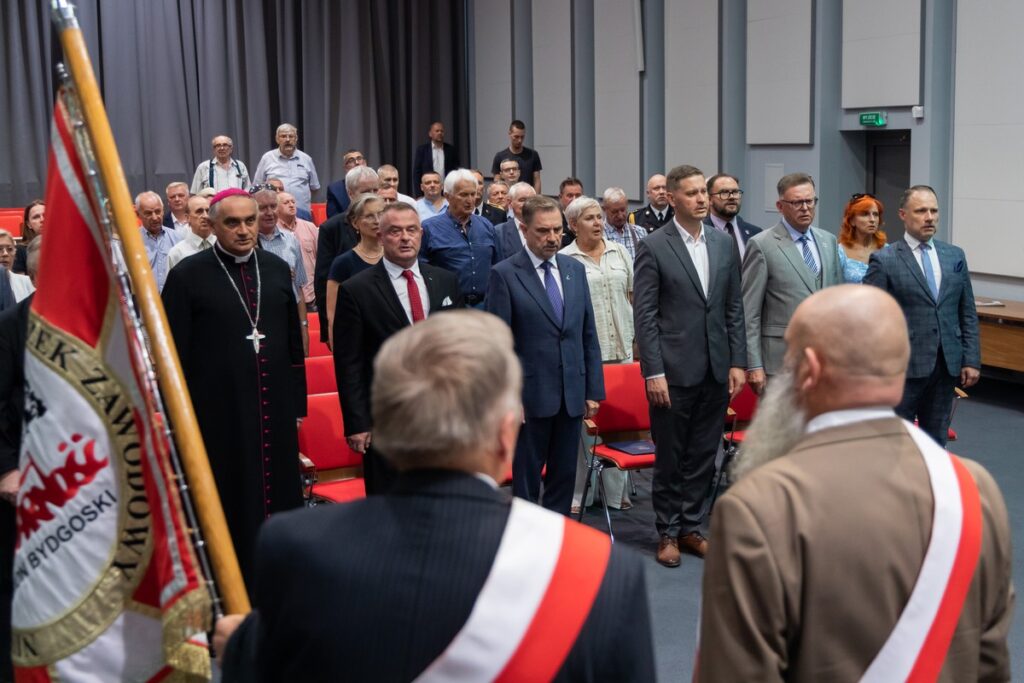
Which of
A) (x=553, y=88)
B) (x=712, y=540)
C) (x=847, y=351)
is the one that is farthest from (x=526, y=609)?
(x=553, y=88)

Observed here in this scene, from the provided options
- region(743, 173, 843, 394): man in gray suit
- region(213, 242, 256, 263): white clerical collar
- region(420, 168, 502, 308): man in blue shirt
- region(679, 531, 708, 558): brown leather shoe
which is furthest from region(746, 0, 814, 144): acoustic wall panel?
region(213, 242, 256, 263): white clerical collar

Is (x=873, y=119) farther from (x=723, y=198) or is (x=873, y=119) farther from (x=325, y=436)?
(x=325, y=436)

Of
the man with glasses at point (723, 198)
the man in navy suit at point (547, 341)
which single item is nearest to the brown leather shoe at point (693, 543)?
the man in navy suit at point (547, 341)

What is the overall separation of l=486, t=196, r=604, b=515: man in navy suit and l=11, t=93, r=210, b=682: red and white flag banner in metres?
2.77

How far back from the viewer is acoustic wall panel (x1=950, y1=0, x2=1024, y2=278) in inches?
320

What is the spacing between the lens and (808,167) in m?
10.1

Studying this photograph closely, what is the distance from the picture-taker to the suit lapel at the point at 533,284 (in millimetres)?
4871

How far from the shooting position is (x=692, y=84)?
37.8ft

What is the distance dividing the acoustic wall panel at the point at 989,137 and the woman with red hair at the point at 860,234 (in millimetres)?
2329

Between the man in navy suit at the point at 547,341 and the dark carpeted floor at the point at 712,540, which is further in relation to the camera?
the man in navy suit at the point at 547,341

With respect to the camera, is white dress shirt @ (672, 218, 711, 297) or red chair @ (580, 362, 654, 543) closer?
white dress shirt @ (672, 218, 711, 297)

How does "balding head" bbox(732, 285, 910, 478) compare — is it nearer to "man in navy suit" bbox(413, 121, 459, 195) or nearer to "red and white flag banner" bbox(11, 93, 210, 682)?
"red and white flag banner" bbox(11, 93, 210, 682)

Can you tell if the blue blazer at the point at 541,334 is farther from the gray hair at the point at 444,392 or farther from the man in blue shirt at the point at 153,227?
the man in blue shirt at the point at 153,227

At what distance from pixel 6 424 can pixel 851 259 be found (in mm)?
4294
